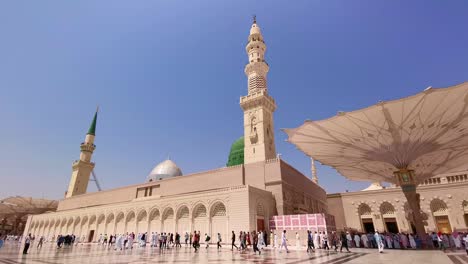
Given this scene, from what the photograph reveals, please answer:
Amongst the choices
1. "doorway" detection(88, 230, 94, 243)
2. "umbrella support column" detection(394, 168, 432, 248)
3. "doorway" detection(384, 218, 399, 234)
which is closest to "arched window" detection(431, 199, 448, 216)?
"doorway" detection(384, 218, 399, 234)

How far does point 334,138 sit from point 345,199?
2712cm

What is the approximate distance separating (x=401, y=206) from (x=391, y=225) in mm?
3195

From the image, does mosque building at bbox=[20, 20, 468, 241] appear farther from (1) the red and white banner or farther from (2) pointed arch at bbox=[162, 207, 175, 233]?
(1) the red and white banner

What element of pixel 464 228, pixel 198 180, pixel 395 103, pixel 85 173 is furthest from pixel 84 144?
pixel 464 228

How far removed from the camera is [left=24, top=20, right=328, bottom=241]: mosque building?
2412 centimetres

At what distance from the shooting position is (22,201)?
181ft

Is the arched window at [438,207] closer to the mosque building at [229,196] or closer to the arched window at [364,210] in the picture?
the arched window at [364,210]

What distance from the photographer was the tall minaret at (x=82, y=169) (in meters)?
49.5

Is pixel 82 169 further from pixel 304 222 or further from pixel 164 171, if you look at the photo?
pixel 304 222

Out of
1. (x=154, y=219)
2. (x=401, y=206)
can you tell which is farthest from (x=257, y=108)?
(x=401, y=206)

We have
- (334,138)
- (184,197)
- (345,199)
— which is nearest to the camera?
(334,138)

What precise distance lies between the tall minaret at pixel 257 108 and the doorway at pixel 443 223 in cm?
2337

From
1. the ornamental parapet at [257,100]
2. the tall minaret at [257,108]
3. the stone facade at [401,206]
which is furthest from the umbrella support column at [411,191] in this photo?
the ornamental parapet at [257,100]

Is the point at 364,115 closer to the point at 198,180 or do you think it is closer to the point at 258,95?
the point at 258,95
